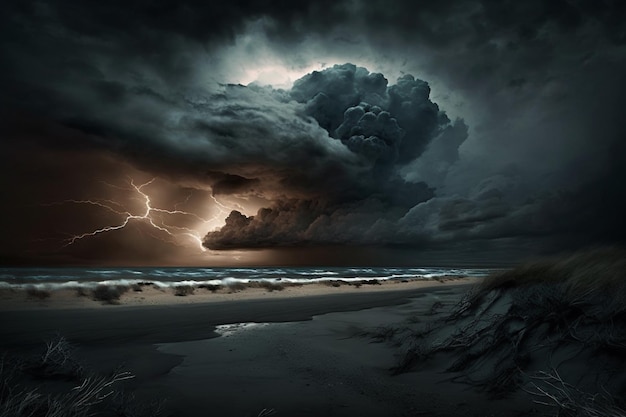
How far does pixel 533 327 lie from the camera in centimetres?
481

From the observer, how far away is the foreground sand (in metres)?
4.25

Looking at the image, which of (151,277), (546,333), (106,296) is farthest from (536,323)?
(151,277)

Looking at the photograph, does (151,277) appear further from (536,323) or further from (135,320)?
(536,323)

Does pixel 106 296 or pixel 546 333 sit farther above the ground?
pixel 546 333

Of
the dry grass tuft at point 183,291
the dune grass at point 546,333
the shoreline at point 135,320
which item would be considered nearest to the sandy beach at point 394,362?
the dune grass at point 546,333

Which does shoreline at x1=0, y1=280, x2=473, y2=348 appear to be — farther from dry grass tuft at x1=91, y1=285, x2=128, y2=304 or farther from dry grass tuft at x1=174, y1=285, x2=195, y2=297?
dry grass tuft at x1=174, y1=285, x2=195, y2=297

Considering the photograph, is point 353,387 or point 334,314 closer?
Result: point 353,387

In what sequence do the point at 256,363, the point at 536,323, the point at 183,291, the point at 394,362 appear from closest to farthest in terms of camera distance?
A: 1. the point at 536,323
2. the point at 394,362
3. the point at 256,363
4. the point at 183,291

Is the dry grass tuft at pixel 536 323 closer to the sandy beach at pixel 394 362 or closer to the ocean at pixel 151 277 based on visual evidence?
the sandy beach at pixel 394 362

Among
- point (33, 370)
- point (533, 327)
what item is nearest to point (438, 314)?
point (533, 327)

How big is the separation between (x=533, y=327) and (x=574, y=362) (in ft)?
2.59

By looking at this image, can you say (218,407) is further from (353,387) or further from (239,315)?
(239,315)

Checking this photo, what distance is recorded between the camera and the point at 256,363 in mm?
6246

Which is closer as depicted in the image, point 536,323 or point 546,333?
point 546,333
